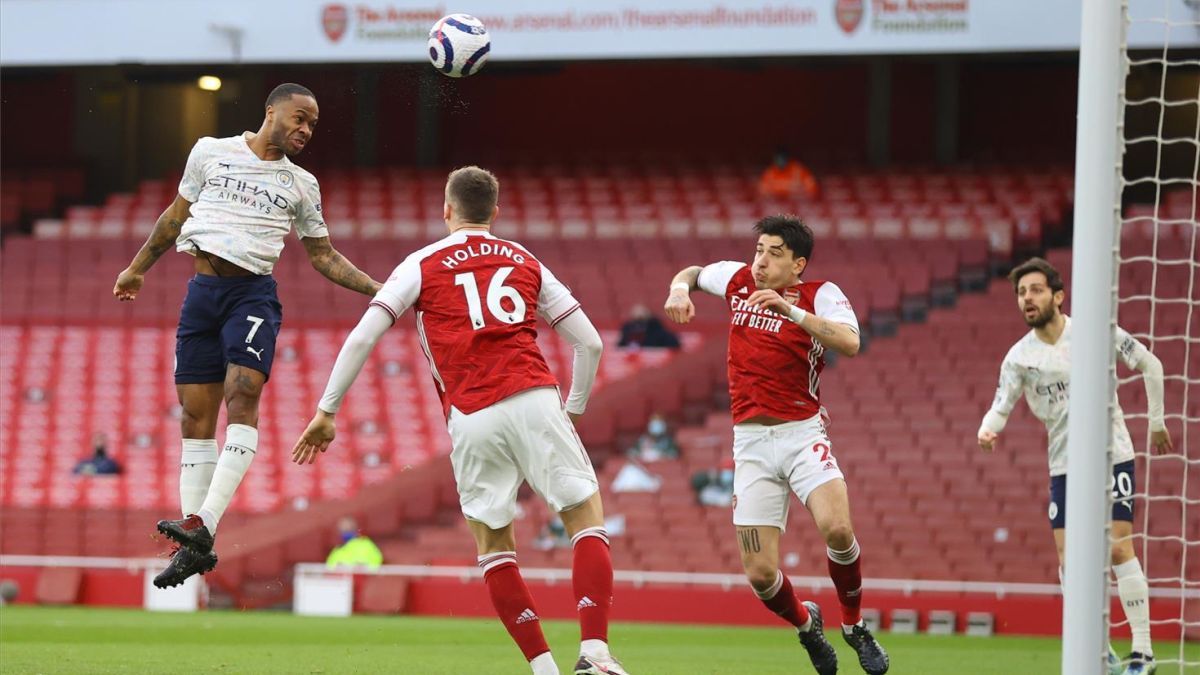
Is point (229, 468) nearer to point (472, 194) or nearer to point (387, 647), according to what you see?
point (472, 194)

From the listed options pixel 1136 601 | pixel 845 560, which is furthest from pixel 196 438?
pixel 1136 601

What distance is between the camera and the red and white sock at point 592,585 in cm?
662

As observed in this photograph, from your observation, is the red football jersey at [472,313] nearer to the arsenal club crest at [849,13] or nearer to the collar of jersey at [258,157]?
the collar of jersey at [258,157]

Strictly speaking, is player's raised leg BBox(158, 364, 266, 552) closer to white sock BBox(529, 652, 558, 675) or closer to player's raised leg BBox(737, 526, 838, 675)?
white sock BBox(529, 652, 558, 675)

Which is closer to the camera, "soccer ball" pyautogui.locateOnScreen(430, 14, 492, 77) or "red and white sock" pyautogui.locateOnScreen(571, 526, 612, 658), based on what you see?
"red and white sock" pyautogui.locateOnScreen(571, 526, 612, 658)

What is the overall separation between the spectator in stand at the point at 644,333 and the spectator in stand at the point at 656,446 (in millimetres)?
1429

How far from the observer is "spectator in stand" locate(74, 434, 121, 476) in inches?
779

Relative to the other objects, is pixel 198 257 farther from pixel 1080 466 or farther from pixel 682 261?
pixel 682 261

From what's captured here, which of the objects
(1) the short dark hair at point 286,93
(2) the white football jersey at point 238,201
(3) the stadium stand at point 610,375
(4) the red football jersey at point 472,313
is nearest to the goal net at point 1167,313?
(3) the stadium stand at point 610,375

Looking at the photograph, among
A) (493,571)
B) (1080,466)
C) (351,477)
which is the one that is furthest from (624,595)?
(1080,466)

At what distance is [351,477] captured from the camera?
64.2 feet

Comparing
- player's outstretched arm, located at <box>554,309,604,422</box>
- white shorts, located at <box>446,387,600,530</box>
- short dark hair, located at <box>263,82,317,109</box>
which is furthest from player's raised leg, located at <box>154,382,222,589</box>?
player's outstretched arm, located at <box>554,309,604,422</box>

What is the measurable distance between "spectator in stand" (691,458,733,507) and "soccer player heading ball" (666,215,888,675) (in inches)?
375

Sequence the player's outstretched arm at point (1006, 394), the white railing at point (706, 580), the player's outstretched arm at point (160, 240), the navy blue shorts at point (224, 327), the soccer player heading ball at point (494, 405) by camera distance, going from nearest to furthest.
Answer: the soccer player heading ball at point (494, 405) < the navy blue shorts at point (224, 327) < the player's outstretched arm at point (160, 240) < the player's outstretched arm at point (1006, 394) < the white railing at point (706, 580)
